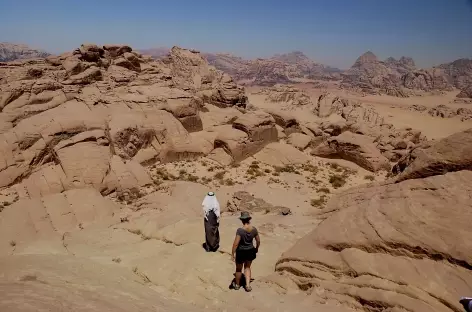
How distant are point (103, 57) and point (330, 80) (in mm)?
93265

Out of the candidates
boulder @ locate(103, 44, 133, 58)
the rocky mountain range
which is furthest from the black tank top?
the rocky mountain range

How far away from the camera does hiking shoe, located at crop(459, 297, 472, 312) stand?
14.3 ft

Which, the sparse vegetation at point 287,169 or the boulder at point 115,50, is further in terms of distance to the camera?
the boulder at point 115,50

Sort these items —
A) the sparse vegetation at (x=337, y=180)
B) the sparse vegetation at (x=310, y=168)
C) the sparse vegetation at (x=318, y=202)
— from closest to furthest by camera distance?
the sparse vegetation at (x=318, y=202) < the sparse vegetation at (x=337, y=180) < the sparse vegetation at (x=310, y=168)

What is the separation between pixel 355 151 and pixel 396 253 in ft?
45.5

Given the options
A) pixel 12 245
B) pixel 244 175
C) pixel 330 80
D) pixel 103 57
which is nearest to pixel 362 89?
pixel 330 80

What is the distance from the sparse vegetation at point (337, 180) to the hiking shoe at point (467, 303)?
38.5 ft

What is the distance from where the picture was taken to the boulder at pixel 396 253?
4922mm

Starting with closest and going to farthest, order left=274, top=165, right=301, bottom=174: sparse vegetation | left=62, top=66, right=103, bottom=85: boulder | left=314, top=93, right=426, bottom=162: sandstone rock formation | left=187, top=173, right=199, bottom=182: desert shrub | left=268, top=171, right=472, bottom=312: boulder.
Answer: left=268, top=171, right=472, bottom=312: boulder → left=187, top=173, right=199, bottom=182: desert shrub → left=274, top=165, right=301, bottom=174: sparse vegetation → left=314, top=93, right=426, bottom=162: sandstone rock formation → left=62, top=66, right=103, bottom=85: boulder

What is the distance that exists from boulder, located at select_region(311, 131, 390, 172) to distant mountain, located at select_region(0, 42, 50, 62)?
129m

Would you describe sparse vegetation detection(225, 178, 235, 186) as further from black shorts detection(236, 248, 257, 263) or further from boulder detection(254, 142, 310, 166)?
black shorts detection(236, 248, 257, 263)

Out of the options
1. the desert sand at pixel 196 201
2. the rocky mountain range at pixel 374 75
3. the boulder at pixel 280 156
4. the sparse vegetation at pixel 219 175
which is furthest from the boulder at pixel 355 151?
the rocky mountain range at pixel 374 75

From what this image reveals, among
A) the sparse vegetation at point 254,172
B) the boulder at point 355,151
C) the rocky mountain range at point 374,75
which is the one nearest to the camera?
the sparse vegetation at point 254,172

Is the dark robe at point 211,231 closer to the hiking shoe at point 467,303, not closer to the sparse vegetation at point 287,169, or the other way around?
the hiking shoe at point 467,303
